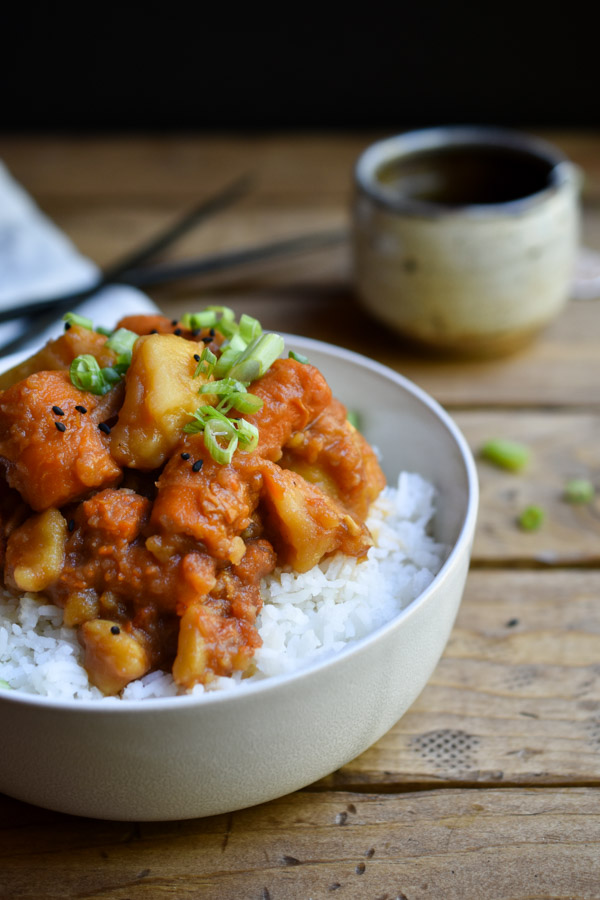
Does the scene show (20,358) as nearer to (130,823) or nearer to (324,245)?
(130,823)

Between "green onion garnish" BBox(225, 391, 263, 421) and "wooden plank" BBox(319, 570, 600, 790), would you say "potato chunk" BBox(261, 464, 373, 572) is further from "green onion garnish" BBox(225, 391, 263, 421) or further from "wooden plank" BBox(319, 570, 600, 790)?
"wooden plank" BBox(319, 570, 600, 790)

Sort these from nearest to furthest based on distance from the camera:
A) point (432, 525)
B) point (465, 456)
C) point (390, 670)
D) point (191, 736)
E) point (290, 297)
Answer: point (191, 736)
point (390, 670)
point (465, 456)
point (432, 525)
point (290, 297)

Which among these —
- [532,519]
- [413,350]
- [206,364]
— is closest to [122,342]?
[206,364]

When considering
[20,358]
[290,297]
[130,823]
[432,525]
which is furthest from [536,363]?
[130,823]

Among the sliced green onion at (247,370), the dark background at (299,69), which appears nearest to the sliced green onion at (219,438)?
the sliced green onion at (247,370)

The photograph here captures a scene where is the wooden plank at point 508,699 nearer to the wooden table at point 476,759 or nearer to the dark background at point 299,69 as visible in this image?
the wooden table at point 476,759

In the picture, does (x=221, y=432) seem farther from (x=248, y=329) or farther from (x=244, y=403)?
(x=248, y=329)
